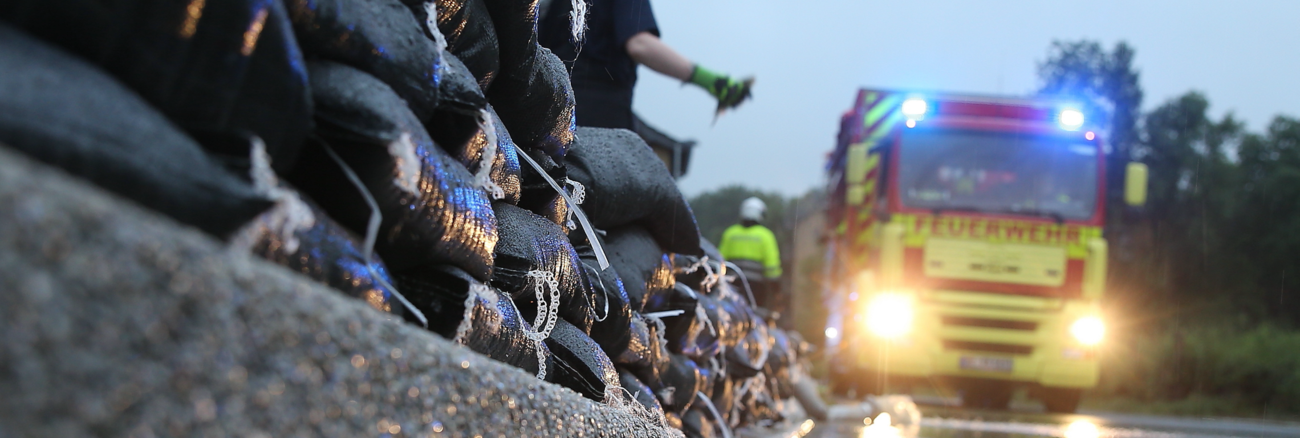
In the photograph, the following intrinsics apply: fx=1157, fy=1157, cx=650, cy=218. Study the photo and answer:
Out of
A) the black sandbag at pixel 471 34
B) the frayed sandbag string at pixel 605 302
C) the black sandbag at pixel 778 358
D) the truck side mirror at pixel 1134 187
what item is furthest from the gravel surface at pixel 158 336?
the truck side mirror at pixel 1134 187

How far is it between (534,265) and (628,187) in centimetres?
76

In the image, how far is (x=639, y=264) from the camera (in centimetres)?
258

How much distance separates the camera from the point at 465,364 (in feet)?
3.53

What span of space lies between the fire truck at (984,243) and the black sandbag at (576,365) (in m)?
7.05

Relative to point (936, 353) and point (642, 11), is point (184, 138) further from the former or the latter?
point (936, 353)

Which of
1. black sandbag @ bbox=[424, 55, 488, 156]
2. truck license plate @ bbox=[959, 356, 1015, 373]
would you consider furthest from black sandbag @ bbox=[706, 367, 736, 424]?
truck license plate @ bbox=[959, 356, 1015, 373]

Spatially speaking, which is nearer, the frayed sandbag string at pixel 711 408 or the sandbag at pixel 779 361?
the frayed sandbag string at pixel 711 408

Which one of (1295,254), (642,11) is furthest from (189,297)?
(1295,254)

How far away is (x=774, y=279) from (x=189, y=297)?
886cm

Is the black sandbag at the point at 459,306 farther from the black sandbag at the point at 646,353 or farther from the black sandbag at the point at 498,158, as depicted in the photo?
the black sandbag at the point at 646,353

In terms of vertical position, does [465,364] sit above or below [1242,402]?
above

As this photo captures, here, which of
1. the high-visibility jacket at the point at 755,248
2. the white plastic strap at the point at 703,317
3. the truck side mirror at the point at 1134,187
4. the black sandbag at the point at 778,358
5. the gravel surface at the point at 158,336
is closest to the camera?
the gravel surface at the point at 158,336

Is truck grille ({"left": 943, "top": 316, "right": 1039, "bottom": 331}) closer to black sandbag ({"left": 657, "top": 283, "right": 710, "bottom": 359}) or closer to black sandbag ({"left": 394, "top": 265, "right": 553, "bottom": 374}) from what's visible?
black sandbag ({"left": 657, "top": 283, "right": 710, "bottom": 359})

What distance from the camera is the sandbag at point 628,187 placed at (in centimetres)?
238
